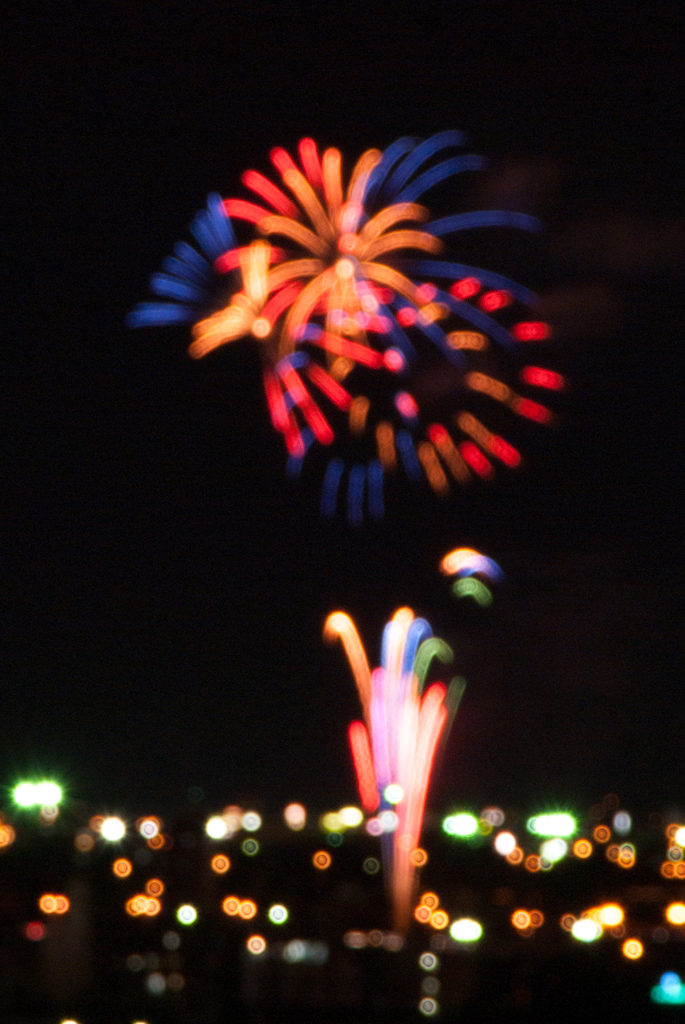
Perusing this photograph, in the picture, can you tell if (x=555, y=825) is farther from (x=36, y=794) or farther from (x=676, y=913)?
(x=36, y=794)

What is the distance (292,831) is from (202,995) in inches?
3816

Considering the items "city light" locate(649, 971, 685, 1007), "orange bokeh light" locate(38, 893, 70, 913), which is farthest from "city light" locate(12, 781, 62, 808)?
"city light" locate(649, 971, 685, 1007)

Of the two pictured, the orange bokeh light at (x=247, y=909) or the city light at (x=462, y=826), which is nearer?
the orange bokeh light at (x=247, y=909)

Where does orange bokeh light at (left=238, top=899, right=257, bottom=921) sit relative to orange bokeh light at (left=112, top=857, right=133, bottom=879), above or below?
below

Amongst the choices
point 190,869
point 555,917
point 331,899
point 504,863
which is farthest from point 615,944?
point 504,863

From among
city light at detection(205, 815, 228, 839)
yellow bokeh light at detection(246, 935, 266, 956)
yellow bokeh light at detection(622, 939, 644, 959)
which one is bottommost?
yellow bokeh light at detection(622, 939, 644, 959)

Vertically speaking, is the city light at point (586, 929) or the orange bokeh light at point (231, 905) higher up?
the orange bokeh light at point (231, 905)

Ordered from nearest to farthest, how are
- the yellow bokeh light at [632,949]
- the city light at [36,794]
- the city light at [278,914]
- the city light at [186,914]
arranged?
the yellow bokeh light at [632,949]
the city light at [36,794]
the city light at [186,914]
the city light at [278,914]

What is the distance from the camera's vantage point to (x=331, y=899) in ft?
199

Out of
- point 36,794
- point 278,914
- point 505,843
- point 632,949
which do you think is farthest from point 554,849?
point 632,949

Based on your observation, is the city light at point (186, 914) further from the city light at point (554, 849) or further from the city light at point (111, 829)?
the city light at point (554, 849)

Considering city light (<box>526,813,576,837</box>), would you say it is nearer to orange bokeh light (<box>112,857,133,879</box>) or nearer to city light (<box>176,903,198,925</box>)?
orange bokeh light (<box>112,857,133,879</box>)

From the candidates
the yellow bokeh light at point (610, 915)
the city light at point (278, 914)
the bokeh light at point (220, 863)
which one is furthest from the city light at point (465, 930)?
the bokeh light at point (220, 863)

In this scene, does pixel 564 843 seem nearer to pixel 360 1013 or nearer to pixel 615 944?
pixel 615 944
